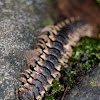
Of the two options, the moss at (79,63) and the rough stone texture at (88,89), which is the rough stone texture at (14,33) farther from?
the rough stone texture at (88,89)

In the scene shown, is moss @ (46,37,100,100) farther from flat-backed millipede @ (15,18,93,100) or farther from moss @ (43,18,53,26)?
moss @ (43,18,53,26)

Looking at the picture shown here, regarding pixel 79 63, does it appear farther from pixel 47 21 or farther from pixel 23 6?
pixel 23 6

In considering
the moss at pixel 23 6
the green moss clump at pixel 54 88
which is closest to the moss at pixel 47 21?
the moss at pixel 23 6

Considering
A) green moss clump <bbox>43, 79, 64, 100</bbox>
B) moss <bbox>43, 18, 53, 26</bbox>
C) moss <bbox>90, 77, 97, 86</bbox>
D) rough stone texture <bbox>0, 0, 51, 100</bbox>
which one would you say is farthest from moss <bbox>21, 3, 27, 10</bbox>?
moss <bbox>90, 77, 97, 86</bbox>

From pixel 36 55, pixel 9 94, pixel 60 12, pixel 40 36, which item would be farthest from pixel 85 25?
pixel 9 94

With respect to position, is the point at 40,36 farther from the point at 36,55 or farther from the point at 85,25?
the point at 85,25

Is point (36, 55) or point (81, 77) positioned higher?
point (36, 55)

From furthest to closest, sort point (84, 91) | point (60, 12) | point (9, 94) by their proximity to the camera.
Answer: point (60, 12), point (84, 91), point (9, 94)
